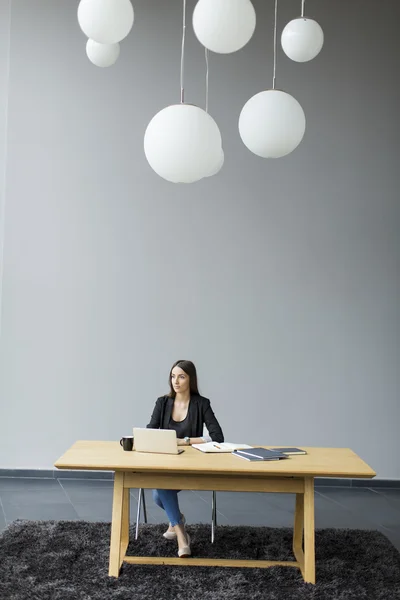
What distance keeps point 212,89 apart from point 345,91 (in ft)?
4.23

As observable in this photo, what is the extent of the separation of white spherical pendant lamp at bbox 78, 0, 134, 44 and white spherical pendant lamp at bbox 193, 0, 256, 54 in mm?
274

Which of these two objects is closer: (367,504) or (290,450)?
(290,450)

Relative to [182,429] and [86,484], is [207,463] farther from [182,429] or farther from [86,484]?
[86,484]

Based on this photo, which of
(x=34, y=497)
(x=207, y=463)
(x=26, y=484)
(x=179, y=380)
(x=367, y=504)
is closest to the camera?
(x=207, y=463)

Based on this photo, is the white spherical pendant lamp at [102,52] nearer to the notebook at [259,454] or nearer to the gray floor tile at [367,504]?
the notebook at [259,454]

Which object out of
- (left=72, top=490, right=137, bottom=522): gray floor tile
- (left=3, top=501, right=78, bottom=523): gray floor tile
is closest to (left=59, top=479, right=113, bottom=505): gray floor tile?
(left=72, top=490, right=137, bottom=522): gray floor tile

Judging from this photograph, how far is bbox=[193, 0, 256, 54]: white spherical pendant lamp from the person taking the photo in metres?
2.39

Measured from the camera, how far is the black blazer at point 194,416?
452 centimetres

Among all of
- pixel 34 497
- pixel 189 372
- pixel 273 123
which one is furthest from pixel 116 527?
pixel 273 123

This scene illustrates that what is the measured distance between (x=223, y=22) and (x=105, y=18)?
17.4 inches

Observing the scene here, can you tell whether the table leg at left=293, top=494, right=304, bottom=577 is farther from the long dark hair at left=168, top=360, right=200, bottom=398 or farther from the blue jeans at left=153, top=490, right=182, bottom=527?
the long dark hair at left=168, top=360, right=200, bottom=398

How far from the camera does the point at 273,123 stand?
2635mm

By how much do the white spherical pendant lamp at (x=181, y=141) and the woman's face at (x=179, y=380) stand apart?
2.18 metres

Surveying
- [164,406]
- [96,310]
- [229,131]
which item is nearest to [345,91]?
[229,131]
